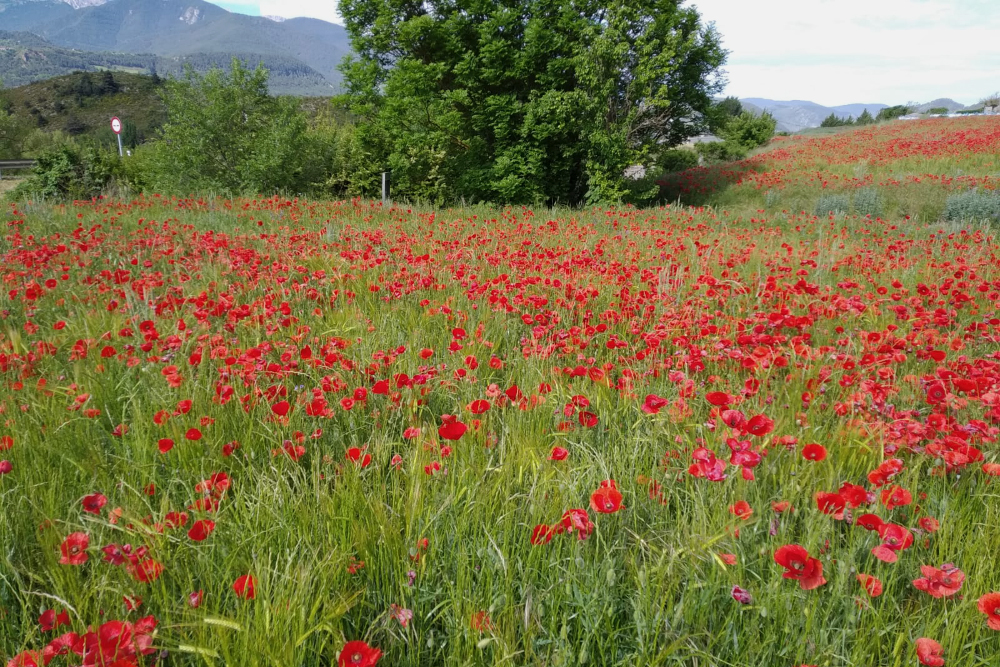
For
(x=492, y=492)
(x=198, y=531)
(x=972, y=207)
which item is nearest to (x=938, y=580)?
(x=492, y=492)

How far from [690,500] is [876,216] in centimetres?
1285

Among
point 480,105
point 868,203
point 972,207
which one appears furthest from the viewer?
point 480,105

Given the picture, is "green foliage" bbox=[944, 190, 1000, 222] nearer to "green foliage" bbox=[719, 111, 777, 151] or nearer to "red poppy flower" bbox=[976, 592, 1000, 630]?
"red poppy flower" bbox=[976, 592, 1000, 630]

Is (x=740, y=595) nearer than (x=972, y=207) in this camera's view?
Yes

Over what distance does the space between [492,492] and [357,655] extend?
2.02 feet

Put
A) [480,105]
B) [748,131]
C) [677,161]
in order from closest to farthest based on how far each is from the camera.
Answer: [480,105], [677,161], [748,131]

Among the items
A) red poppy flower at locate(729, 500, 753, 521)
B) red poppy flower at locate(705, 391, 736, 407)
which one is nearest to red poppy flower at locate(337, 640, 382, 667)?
red poppy flower at locate(729, 500, 753, 521)

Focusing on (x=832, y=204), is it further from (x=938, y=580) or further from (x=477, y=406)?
(x=477, y=406)

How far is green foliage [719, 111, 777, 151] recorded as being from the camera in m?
32.7

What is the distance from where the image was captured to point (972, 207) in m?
10.3

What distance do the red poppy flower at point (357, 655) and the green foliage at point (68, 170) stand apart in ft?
59.8

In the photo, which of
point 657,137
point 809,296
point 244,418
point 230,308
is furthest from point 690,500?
point 657,137

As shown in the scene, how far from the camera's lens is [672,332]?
280 cm

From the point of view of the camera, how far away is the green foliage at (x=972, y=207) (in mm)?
10125
